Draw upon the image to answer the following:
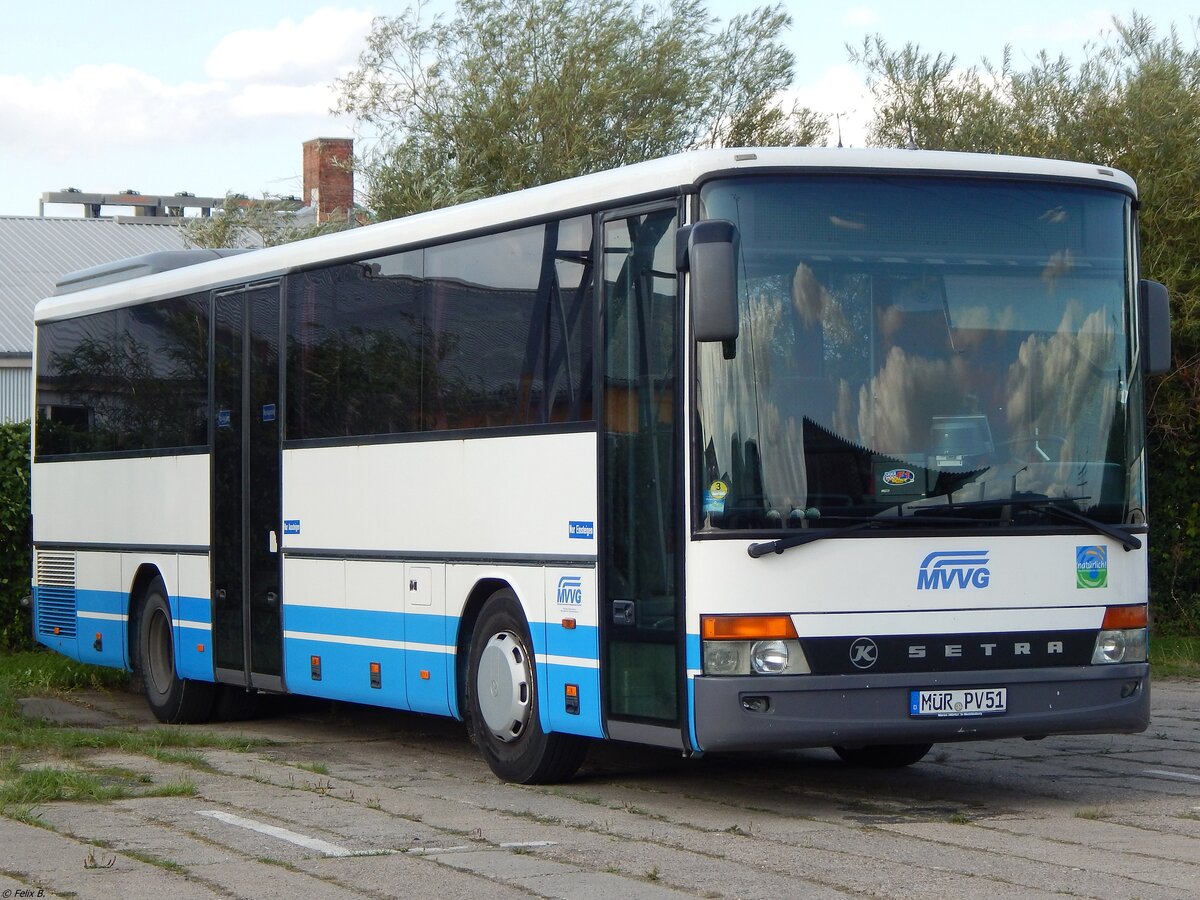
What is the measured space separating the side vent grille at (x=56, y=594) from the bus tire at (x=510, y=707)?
6.53 metres

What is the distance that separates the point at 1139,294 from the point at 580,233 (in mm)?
2931

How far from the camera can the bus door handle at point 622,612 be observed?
31.4 ft

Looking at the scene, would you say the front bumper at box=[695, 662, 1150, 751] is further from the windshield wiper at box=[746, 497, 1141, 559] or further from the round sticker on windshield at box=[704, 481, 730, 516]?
the round sticker on windshield at box=[704, 481, 730, 516]

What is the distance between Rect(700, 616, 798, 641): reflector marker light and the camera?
29.5 ft

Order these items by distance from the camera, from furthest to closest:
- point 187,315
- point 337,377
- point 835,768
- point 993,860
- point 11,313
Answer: point 11,313
point 187,315
point 337,377
point 835,768
point 993,860

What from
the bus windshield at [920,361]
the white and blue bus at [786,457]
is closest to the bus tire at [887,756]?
the white and blue bus at [786,457]

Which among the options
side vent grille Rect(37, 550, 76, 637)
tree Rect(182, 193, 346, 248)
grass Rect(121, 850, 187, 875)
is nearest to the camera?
grass Rect(121, 850, 187, 875)

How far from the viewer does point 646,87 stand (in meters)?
29.0

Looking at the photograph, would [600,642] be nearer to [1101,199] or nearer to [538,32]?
[1101,199]

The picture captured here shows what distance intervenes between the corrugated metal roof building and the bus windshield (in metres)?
30.2

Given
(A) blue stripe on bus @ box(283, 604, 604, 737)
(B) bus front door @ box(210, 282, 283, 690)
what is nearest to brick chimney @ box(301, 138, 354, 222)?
(B) bus front door @ box(210, 282, 283, 690)

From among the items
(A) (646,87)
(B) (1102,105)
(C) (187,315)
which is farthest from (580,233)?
(A) (646,87)

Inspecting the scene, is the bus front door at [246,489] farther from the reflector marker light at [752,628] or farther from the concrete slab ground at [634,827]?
the reflector marker light at [752,628]

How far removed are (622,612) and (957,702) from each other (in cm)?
170
